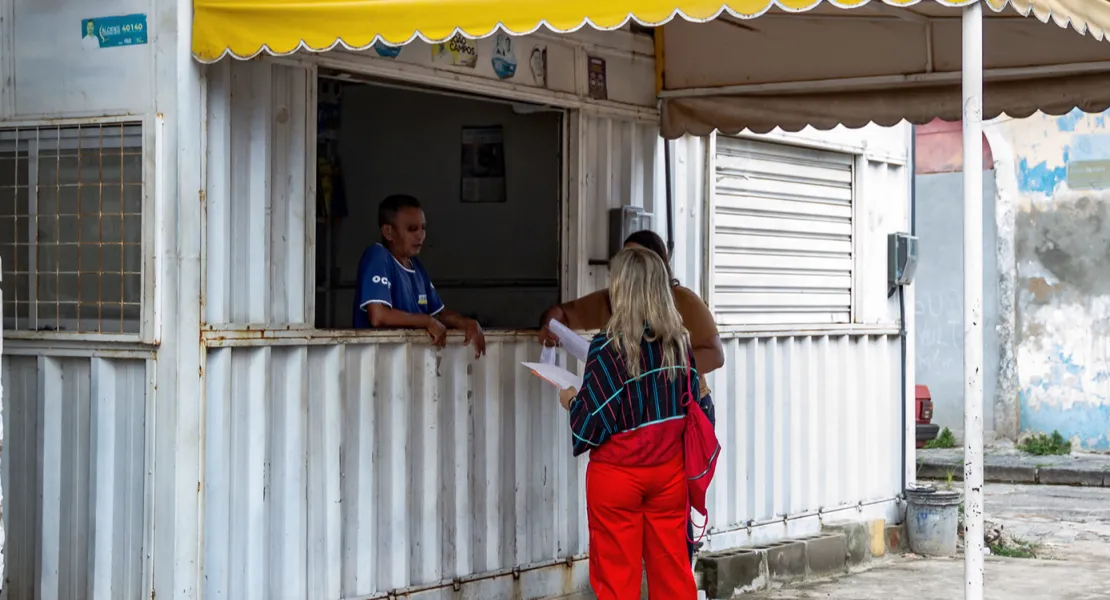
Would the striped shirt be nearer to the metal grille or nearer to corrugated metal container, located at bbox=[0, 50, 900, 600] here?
corrugated metal container, located at bbox=[0, 50, 900, 600]

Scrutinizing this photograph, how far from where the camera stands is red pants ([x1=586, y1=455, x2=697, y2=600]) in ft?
18.3

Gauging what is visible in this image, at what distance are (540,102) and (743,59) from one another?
1.27 meters

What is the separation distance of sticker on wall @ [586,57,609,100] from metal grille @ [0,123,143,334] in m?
2.72

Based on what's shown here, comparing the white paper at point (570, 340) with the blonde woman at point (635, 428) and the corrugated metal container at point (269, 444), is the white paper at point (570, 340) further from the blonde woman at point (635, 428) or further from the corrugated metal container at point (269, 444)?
the blonde woman at point (635, 428)

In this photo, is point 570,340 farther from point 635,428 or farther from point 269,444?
point 269,444

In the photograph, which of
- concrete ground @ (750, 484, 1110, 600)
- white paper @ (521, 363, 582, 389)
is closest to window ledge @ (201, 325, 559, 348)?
white paper @ (521, 363, 582, 389)

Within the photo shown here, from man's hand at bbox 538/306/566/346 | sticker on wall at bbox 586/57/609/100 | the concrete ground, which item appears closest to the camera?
man's hand at bbox 538/306/566/346

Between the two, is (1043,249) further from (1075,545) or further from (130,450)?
(130,450)

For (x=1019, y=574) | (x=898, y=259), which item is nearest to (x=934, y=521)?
(x=1019, y=574)

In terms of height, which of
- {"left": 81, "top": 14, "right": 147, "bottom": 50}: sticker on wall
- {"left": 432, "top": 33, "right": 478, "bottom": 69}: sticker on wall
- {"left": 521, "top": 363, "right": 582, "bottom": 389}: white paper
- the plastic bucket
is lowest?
the plastic bucket

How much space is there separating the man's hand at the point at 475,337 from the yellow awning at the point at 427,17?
6.16 feet

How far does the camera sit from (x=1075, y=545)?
1064cm

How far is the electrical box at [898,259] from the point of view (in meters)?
9.70

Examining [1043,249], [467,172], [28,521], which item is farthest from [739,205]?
[1043,249]
